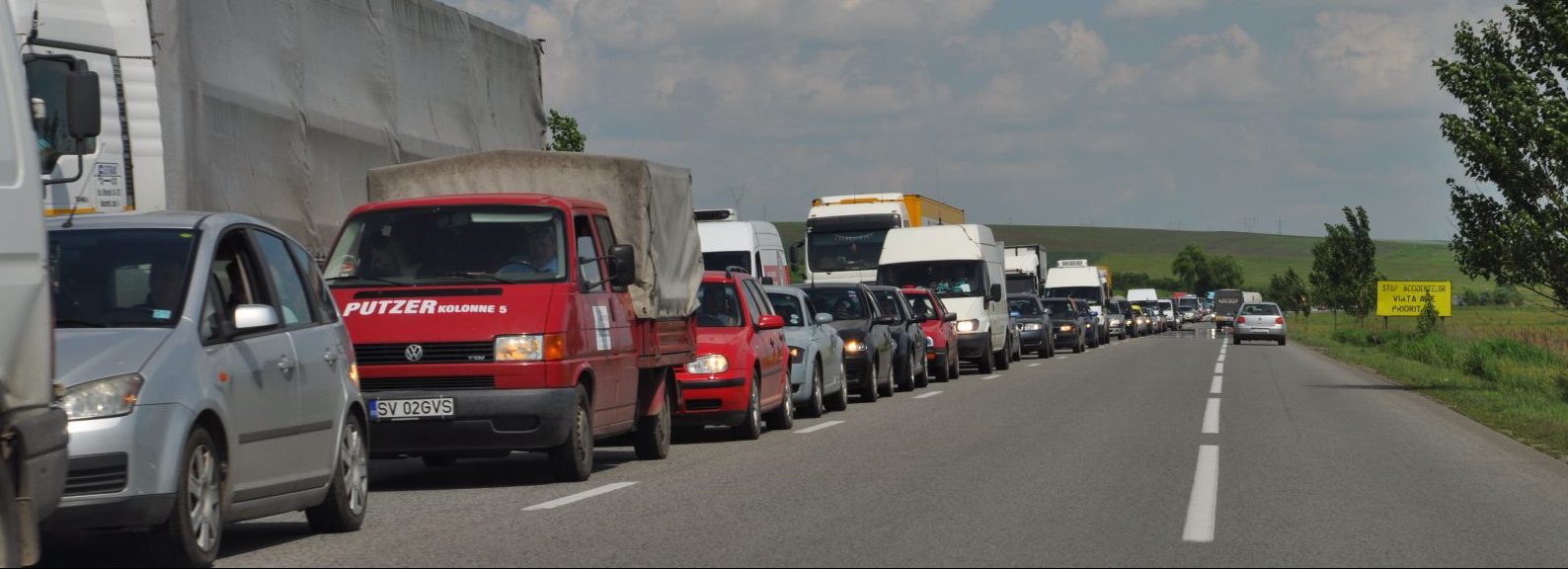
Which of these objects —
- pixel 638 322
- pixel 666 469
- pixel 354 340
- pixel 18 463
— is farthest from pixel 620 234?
pixel 18 463

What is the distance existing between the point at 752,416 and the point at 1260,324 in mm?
43325

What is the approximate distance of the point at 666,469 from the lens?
516 inches

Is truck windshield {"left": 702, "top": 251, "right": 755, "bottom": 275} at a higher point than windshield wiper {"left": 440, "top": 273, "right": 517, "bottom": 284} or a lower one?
higher

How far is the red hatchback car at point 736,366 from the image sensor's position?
15.9 meters

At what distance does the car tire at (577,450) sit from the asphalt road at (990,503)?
219 millimetres

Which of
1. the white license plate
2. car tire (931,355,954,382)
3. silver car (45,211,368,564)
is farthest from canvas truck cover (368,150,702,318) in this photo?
car tire (931,355,954,382)

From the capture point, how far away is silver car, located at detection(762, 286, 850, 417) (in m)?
19.3

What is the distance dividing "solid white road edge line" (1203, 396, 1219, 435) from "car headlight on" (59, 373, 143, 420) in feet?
37.3

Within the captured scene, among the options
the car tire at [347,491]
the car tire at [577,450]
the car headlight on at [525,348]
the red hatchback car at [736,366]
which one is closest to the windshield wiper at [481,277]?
the car headlight on at [525,348]

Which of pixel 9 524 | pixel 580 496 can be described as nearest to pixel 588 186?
pixel 580 496

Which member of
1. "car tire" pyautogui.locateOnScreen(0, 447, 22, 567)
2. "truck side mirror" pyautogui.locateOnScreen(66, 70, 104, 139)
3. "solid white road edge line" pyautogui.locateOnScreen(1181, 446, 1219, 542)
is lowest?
"solid white road edge line" pyautogui.locateOnScreen(1181, 446, 1219, 542)

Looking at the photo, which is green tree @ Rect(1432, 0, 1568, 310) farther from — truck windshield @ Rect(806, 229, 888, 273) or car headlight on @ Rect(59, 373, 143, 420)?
car headlight on @ Rect(59, 373, 143, 420)

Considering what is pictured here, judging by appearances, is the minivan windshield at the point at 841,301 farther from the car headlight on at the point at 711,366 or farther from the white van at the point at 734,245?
the white van at the point at 734,245

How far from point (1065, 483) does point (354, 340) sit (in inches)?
179
